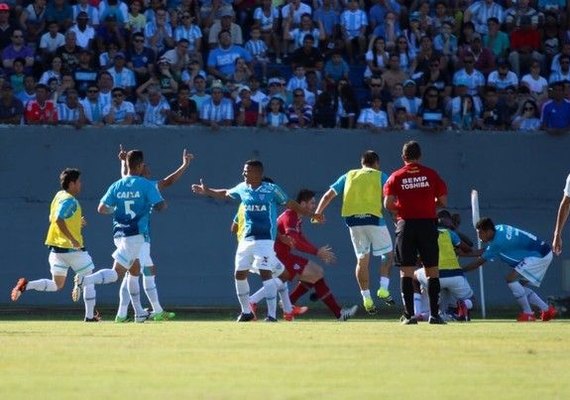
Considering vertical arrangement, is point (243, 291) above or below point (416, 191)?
below

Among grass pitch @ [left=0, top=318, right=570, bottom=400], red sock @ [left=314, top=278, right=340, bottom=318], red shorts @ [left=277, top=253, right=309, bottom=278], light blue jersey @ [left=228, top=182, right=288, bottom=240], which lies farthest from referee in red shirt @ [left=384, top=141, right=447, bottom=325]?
red shorts @ [left=277, top=253, right=309, bottom=278]

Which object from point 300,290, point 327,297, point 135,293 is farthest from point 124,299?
point 300,290

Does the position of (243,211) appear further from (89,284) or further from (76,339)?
(76,339)

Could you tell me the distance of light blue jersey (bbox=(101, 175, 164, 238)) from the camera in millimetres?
19797

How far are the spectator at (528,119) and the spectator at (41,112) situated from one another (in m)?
8.13

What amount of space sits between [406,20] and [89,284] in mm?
10878

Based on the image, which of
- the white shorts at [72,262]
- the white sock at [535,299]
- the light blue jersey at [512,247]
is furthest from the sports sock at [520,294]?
the white shorts at [72,262]

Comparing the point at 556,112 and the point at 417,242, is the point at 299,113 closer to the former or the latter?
the point at 556,112

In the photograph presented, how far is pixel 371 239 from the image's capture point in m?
21.7

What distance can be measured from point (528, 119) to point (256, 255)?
8999 millimetres

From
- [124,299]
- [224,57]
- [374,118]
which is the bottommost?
[124,299]

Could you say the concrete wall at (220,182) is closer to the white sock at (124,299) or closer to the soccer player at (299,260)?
the soccer player at (299,260)

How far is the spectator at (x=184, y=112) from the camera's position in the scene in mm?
26312

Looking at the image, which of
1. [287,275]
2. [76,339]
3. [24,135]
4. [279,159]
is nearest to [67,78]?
[24,135]
